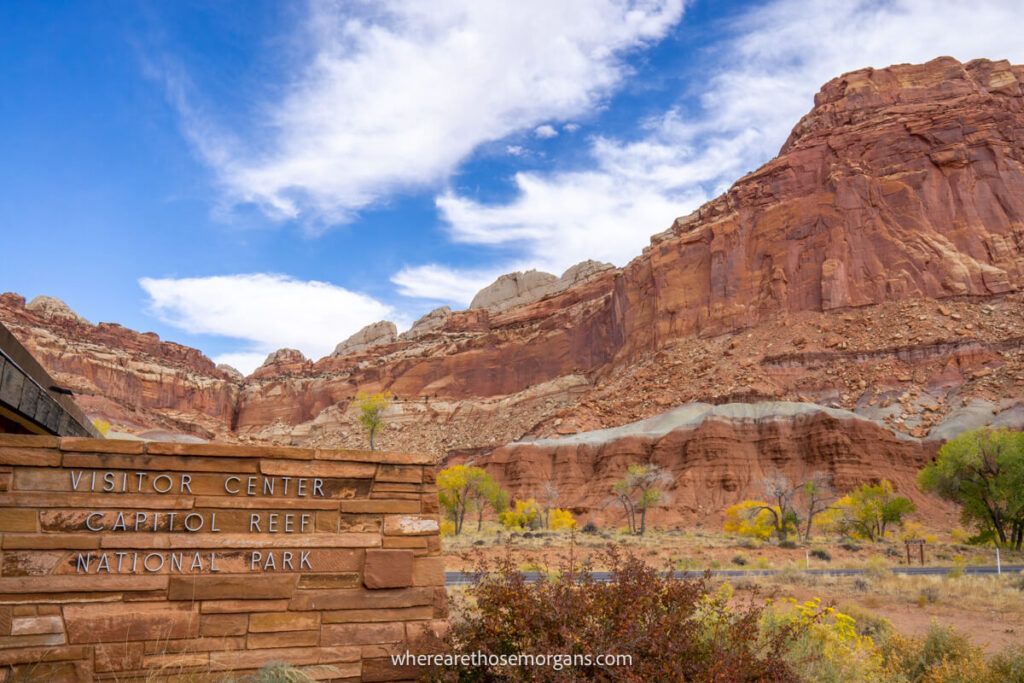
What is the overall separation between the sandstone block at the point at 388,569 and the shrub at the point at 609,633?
0.59 metres

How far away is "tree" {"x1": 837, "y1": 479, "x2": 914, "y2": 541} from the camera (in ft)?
160

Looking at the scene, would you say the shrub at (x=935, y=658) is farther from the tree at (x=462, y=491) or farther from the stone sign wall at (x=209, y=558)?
the tree at (x=462, y=491)

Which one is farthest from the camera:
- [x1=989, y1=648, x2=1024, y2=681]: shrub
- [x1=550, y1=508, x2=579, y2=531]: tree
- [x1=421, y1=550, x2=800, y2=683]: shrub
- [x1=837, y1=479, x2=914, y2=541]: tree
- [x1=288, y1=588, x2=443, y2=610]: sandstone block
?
[x1=550, y1=508, x2=579, y2=531]: tree

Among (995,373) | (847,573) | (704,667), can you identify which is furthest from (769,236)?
(704,667)

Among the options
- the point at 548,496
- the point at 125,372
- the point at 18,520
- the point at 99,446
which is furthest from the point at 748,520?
the point at 125,372

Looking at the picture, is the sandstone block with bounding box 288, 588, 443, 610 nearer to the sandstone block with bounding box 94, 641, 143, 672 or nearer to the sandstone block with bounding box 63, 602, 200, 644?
the sandstone block with bounding box 63, 602, 200, 644

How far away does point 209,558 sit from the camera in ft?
21.1

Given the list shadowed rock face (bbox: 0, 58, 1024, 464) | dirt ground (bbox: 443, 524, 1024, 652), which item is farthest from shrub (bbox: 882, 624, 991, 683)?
shadowed rock face (bbox: 0, 58, 1024, 464)

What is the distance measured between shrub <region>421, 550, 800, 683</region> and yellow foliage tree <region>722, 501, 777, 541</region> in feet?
144

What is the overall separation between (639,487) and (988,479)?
1156 inches

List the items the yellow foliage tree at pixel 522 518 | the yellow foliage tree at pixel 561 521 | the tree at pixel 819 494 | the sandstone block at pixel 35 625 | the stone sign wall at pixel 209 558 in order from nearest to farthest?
the sandstone block at pixel 35 625, the stone sign wall at pixel 209 558, the yellow foliage tree at pixel 522 518, the yellow foliage tree at pixel 561 521, the tree at pixel 819 494

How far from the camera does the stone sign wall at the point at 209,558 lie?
5914mm

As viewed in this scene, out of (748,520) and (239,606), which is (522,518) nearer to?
(748,520)

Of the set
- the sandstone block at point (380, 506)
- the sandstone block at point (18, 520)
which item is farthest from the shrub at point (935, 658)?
the sandstone block at point (18, 520)
